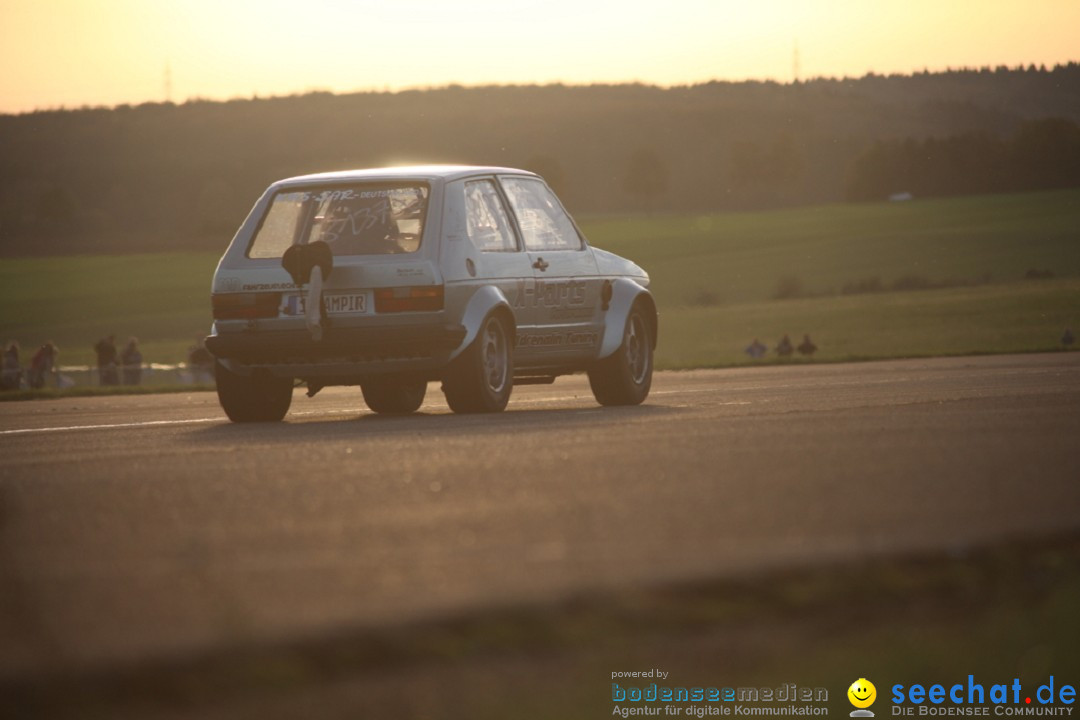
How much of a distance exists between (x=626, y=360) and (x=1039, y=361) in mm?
10167

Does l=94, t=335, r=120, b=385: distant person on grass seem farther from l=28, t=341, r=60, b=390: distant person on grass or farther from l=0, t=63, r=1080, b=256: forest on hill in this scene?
l=0, t=63, r=1080, b=256: forest on hill

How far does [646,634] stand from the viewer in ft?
13.1

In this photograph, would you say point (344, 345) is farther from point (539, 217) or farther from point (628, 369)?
point (628, 369)

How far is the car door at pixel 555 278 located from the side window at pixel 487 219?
15 cm

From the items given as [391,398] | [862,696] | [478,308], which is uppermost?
[478,308]

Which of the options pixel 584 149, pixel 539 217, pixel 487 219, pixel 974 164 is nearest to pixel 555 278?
pixel 539 217

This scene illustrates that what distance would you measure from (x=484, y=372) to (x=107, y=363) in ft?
84.5

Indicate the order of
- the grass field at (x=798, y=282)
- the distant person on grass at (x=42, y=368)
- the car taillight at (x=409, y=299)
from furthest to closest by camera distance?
the grass field at (x=798, y=282) < the distant person on grass at (x=42, y=368) < the car taillight at (x=409, y=299)

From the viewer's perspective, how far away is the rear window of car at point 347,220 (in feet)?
40.4

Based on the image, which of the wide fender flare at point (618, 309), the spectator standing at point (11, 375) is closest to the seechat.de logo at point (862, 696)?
the wide fender flare at point (618, 309)

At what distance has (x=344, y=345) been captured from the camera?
1195 cm

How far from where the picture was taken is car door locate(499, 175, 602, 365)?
43.0ft

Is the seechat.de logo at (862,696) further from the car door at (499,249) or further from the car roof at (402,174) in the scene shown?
the car roof at (402,174)

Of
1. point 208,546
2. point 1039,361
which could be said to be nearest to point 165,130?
point 1039,361
